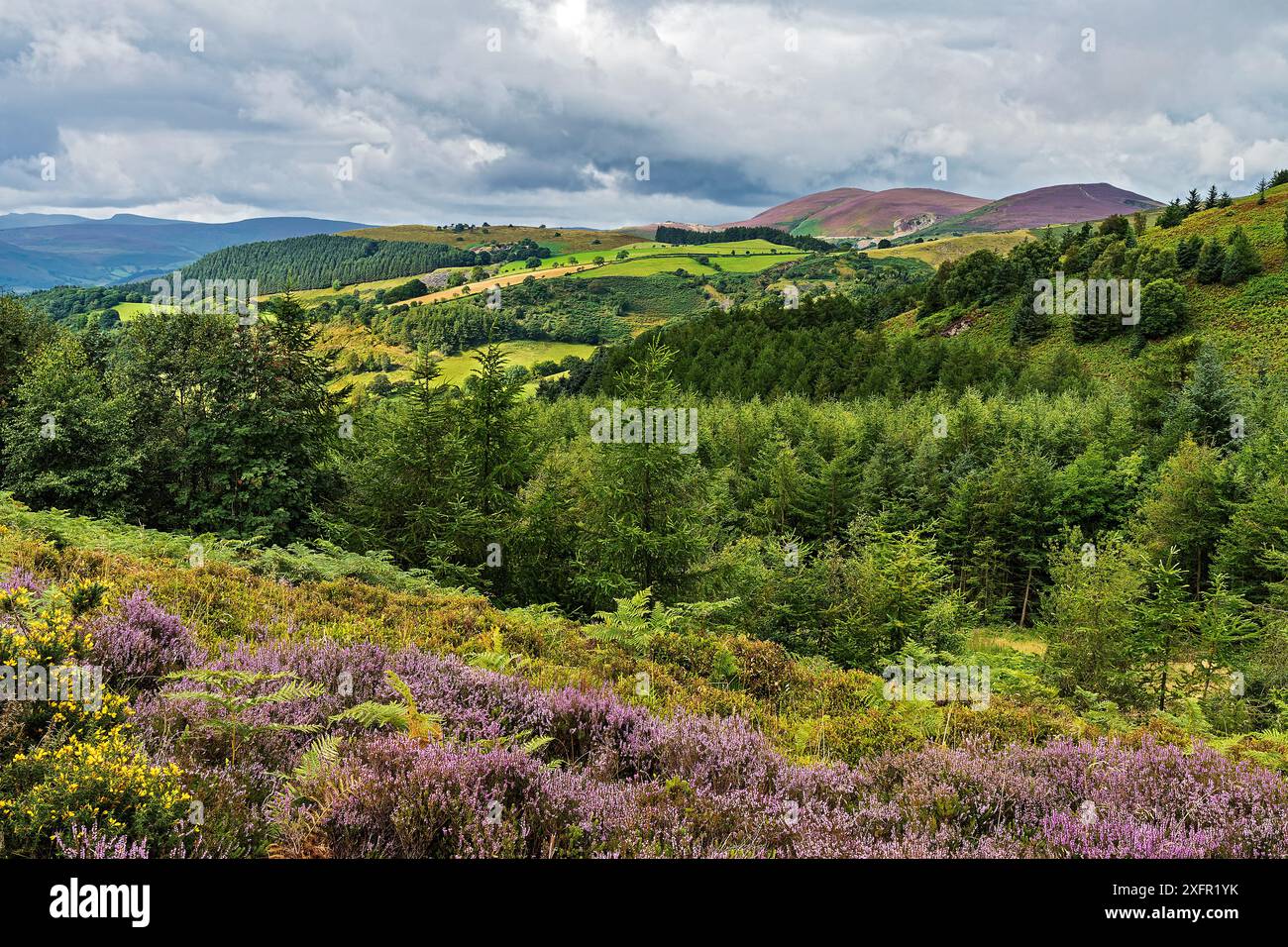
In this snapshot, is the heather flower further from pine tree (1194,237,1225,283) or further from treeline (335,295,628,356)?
treeline (335,295,628,356)

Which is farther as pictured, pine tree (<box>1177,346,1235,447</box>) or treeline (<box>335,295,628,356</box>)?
treeline (<box>335,295,628,356</box>)

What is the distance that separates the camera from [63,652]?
4.45 meters

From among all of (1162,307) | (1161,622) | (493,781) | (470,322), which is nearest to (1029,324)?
(1162,307)

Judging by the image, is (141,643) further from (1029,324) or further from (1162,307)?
(1029,324)

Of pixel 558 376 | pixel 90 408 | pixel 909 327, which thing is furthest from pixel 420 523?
pixel 558 376

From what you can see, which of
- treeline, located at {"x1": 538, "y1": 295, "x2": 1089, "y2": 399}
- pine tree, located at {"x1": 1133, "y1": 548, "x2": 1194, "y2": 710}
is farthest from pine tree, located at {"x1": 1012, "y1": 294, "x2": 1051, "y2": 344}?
pine tree, located at {"x1": 1133, "y1": 548, "x2": 1194, "y2": 710}

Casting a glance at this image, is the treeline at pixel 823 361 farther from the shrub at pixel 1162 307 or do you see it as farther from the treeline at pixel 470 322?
the treeline at pixel 470 322

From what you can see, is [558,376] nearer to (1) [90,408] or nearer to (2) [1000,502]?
(2) [1000,502]

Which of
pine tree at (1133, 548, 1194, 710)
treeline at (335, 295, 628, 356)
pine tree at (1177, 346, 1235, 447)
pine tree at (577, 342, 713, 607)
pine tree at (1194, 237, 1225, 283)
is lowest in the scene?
pine tree at (1133, 548, 1194, 710)

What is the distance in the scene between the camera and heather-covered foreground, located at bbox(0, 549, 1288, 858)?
11.0 feet

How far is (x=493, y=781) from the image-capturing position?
392cm

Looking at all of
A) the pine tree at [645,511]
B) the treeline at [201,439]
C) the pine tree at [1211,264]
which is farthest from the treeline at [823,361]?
the pine tree at [645,511]

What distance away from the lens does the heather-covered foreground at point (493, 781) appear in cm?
335

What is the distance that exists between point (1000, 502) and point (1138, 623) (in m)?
24.4
